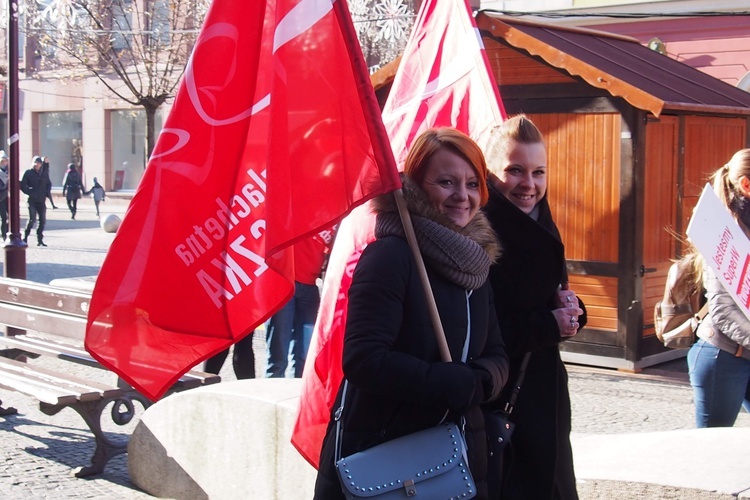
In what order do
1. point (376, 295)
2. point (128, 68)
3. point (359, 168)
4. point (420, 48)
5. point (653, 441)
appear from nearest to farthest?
point (376, 295) < point (359, 168) < point (653, 441) < point (420, 48) < point (128, 68)

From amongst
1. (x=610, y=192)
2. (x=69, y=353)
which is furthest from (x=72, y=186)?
(x=69, y=353)


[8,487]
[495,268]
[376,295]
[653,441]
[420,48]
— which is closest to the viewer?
[376,295]

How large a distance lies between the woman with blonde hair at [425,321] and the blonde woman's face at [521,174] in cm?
31

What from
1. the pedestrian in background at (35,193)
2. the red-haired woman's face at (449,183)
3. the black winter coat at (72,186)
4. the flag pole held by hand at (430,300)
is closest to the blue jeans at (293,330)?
the red-haired woman's face at (449,183)

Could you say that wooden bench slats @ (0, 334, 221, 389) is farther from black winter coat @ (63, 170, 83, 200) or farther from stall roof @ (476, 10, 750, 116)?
black winter coat @ (63, 170, 83, 200)

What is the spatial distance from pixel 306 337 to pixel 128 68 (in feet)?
83.2

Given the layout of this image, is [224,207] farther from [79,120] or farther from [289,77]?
[79,120]

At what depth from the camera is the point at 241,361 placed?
6.93 meters

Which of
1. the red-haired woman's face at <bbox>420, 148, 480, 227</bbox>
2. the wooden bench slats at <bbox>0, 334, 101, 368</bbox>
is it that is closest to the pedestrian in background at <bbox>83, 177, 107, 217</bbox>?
the wooden bench slats at <bbox>0, 334, 101, 368</bbox>

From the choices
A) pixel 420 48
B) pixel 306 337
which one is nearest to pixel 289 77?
pixel 420 48

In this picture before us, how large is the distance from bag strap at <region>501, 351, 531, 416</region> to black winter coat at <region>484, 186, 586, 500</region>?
1 cm

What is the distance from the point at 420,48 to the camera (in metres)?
4.39

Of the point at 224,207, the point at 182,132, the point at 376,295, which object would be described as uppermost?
the point at 182,132

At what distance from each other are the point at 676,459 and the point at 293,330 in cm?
351
